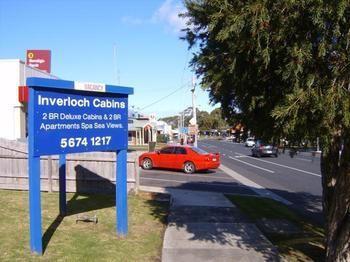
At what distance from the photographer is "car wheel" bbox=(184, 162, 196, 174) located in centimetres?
2706

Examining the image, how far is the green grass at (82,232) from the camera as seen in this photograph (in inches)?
304

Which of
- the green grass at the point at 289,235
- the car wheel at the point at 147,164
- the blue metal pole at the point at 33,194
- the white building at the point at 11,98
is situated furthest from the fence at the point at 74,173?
the car wheel at the point at 147,164

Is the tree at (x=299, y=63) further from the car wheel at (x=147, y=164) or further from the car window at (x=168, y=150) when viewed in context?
the car wheel at (x=147, y=164)

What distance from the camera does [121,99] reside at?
957 cm

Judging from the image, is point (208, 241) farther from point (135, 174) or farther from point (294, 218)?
point (135, 174)

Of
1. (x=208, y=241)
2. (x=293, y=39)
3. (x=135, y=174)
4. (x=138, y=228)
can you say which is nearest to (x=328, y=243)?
(x=208, y=241)

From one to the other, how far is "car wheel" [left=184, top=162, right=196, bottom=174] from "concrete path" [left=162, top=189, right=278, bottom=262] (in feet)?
44.2

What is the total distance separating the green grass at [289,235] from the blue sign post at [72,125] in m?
2.86

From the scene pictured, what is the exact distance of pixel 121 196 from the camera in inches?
371

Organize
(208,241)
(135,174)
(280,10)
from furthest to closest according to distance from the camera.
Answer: (135,174) < (208,241) < (280,10)

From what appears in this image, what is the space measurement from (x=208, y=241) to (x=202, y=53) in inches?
131

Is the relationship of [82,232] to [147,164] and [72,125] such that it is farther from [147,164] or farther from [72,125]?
[147,164]

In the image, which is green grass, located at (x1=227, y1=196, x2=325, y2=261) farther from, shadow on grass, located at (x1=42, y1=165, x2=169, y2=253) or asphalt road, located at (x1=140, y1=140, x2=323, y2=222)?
shadow on grass, located at (x1=42, y1=165, x2=169, y2=253)

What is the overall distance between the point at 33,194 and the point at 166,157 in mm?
20615
